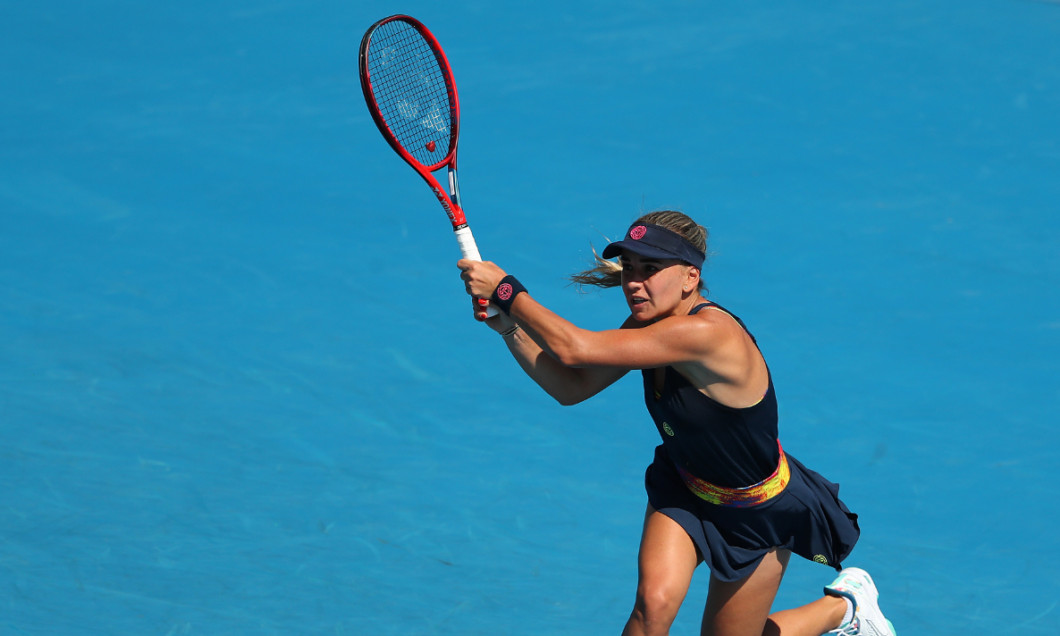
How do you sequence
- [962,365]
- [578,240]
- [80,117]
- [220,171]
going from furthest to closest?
[80,117] < [220,171] < [578,240] < [962,365]

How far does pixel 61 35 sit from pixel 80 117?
1.50 m

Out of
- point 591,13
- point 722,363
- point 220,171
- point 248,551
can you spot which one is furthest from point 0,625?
point 591,13

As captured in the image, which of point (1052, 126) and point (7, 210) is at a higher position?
point (1052, 126)

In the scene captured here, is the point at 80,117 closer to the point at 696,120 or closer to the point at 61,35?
the point at 61,35

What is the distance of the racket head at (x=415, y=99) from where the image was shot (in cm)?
428

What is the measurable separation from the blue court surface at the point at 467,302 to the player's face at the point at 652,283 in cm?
171

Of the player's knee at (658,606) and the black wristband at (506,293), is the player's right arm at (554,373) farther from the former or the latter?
the player's knee at (658,606)

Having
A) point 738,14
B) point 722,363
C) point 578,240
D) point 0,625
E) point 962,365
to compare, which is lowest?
point 0,625

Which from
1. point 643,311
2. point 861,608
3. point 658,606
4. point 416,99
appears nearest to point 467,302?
point 416,99

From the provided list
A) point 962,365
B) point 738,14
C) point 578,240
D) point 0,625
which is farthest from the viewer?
point 738,14

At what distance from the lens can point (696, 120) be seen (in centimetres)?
944

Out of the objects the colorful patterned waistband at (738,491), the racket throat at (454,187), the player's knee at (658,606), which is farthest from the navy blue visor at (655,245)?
the player's knee at (658,606)

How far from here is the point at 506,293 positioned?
3711 millimetres

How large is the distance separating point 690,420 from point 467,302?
3.76m
